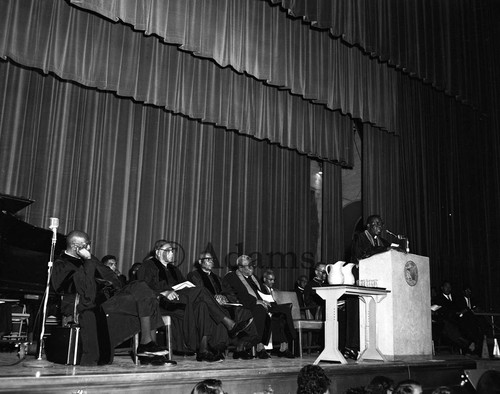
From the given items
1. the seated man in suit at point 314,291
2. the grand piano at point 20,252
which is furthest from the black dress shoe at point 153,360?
the seated man in suit at point 314,291

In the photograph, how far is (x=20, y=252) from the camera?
395cm

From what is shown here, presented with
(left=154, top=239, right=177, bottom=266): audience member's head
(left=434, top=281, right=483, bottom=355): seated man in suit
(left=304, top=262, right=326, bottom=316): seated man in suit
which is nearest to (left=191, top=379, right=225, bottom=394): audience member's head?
(left=154, top=239, right=177, bottom=266): audience member's head

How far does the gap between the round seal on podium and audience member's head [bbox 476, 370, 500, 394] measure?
2.13 m

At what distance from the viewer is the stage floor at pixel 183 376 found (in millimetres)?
3049

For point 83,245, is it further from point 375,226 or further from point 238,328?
point 375,226

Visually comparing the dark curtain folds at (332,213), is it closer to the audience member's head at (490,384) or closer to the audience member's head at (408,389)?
the audience member's head at (490,384)

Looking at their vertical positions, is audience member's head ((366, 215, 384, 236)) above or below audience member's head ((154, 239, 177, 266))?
A: above

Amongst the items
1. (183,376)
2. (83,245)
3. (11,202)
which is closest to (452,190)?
(83,245)

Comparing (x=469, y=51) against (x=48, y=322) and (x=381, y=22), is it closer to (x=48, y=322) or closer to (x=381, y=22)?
(x=381, y=22)

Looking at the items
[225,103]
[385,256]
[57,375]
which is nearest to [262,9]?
[225,103]

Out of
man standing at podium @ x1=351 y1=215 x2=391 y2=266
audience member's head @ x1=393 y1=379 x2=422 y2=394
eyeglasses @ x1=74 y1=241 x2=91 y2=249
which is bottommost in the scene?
audience member's head @ x1=393 y1=379 x2=422 y2=394

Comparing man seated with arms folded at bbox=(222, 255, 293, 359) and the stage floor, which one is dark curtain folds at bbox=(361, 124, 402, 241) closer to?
man seated with arms folded at bbox=(222, 255, 293, 359)

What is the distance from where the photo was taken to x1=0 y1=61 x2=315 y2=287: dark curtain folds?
641 cm

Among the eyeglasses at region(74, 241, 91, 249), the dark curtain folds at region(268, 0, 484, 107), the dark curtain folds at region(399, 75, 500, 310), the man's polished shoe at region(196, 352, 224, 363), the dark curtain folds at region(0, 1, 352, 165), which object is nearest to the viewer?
the eyeglasses at region(74, 241, 91, 249)
